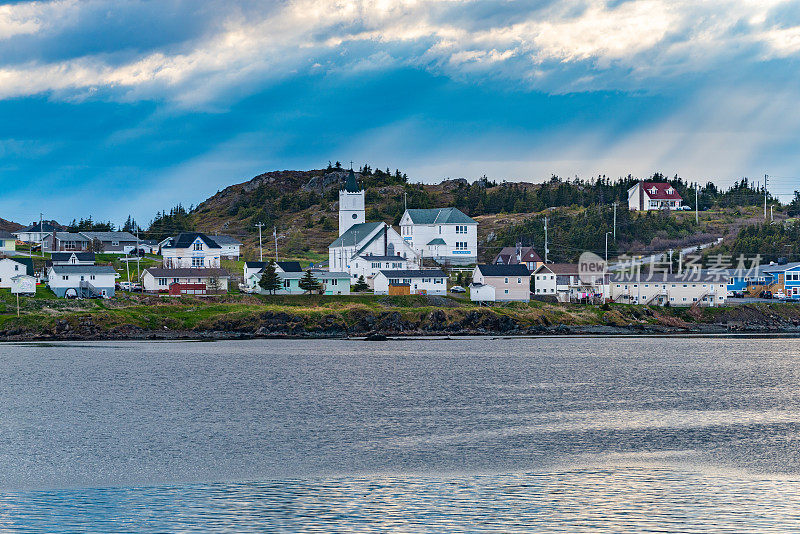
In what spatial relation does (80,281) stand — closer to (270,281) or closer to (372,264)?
(270,281)

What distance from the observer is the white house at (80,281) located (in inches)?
3506

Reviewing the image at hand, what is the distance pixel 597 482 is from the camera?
24578mm

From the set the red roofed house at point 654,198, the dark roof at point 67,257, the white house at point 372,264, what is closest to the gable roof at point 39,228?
the dark roof at point 67,257

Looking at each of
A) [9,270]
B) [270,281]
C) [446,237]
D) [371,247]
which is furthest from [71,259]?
[446,237]

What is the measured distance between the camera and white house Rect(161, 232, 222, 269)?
390ft

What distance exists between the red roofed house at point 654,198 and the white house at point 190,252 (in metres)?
88.5

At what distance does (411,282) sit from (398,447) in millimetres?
65612

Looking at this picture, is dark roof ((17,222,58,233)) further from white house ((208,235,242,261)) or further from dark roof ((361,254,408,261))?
dark roof ((361,254,408,261))

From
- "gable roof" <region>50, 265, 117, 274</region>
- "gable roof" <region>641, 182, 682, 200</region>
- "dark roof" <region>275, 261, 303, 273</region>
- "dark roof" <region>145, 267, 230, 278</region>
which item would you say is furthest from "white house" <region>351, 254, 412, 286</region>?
"gable roof" <region>641, 182, 682, 200</region>

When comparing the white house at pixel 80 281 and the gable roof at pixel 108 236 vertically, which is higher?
the gable roof at pixel 108 236

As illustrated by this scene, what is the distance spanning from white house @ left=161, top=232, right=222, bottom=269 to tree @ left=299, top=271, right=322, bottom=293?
91.5ft

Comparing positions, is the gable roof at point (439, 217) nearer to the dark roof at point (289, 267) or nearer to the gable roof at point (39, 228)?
the dark roof at point (289, 267)

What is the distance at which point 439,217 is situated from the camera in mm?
134125

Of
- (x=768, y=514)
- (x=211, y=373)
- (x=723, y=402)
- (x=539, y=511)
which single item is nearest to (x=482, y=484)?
(x=539, y=511)
